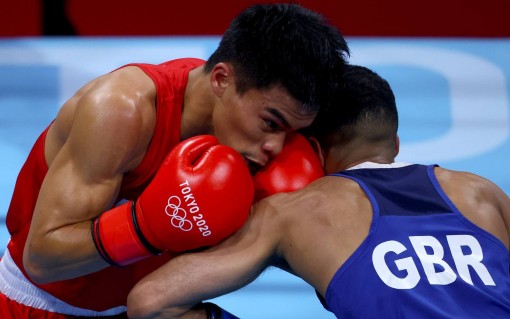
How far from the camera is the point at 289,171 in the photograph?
234cm

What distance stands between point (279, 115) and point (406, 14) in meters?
2.52

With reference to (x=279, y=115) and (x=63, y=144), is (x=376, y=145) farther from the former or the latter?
(x=63, y=144)

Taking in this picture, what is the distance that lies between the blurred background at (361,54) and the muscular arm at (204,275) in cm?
187

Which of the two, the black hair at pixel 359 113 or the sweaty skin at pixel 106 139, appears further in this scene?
the black hair at pixel 359 113

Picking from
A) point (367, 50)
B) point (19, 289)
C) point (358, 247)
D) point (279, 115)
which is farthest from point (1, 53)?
point (358, 247)

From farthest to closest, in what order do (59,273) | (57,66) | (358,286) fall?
(57,66) < (59,273) < (358,286)

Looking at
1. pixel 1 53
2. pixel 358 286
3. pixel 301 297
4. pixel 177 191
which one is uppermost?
pixel 177 191

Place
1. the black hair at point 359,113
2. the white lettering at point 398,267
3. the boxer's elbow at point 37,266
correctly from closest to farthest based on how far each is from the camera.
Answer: the white lettering at point 398,267, the boxer's elbow at point 37,266, the black hair at point 359,113

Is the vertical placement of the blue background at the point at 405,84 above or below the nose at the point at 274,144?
below

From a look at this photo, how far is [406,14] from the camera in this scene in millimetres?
4535

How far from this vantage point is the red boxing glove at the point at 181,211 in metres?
2.04

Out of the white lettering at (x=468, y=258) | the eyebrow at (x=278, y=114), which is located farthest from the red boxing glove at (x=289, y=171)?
the white lettering at (x=468, y=258)

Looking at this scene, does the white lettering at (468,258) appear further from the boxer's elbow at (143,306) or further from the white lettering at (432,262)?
the boxer's elbow at (143,306)

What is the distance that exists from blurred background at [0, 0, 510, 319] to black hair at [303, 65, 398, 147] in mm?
1443
